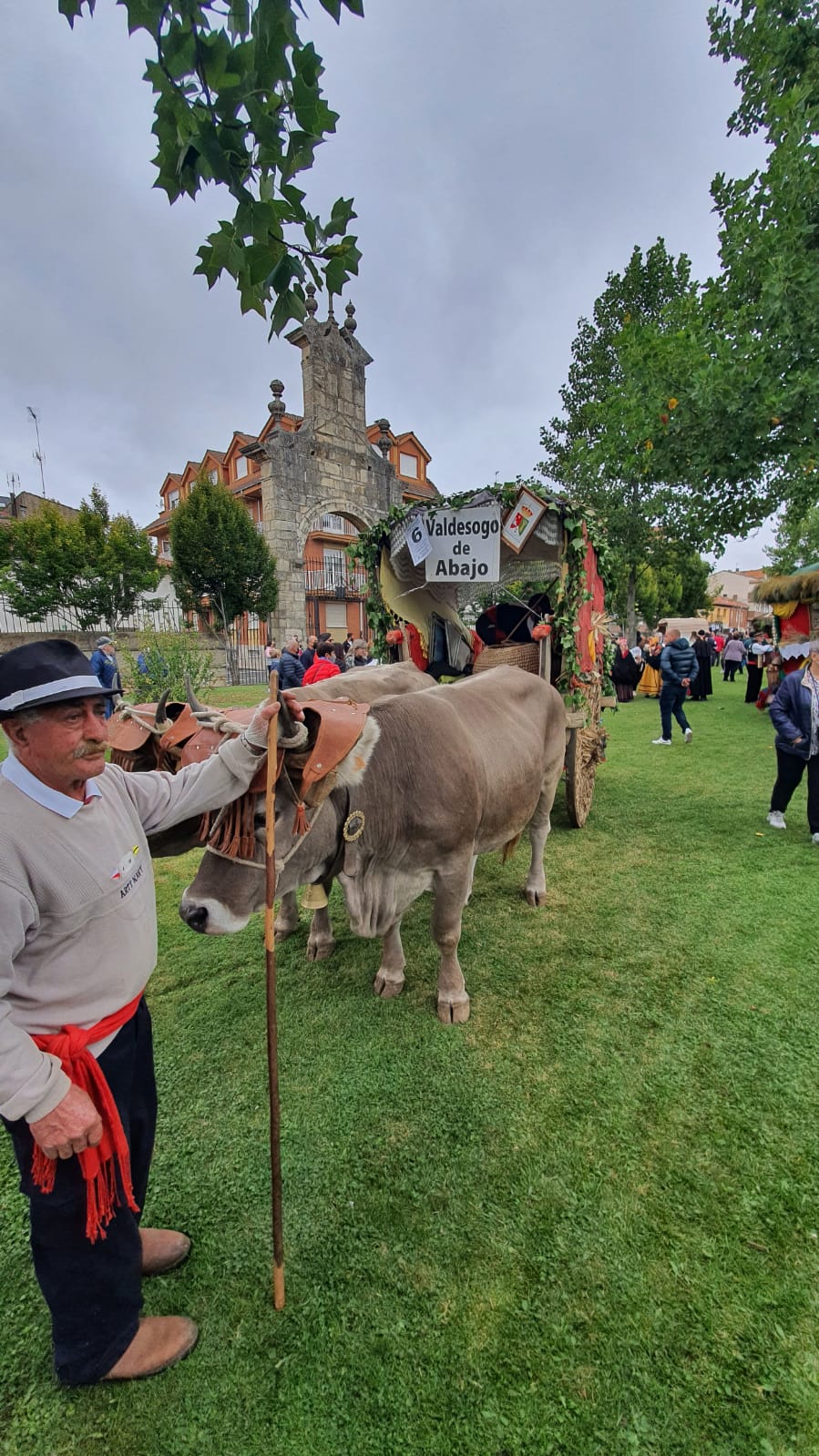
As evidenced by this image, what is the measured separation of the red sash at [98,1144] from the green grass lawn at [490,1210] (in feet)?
2.15

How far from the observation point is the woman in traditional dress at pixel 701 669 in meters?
15.9

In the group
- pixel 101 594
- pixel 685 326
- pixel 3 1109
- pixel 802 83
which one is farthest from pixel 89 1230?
pixel 101 594

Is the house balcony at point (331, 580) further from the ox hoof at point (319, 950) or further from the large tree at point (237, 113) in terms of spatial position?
the large tree at point (237, 113)

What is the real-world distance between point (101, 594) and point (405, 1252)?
964 inches

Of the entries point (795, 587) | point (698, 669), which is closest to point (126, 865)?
point (795, 587)

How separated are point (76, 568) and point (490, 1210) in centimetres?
2485

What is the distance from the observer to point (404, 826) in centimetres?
295

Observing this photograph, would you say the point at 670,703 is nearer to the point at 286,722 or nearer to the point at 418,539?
the point at 418,539

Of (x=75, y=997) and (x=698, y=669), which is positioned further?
(x=698, y=669)

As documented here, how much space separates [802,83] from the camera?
22.4 feet

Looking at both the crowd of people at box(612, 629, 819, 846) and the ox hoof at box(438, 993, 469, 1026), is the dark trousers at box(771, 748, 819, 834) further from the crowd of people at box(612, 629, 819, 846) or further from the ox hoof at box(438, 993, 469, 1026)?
the ox hoof at box(438, 993, 469, 1026)

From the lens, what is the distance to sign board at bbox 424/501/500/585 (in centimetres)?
539

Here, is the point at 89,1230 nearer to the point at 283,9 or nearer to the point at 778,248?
the point at 283,9

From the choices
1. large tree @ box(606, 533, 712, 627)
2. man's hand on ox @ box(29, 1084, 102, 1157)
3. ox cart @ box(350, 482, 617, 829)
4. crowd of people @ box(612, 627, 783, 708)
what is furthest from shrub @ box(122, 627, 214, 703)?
large tree @ box(606, 533, 712, 627)
